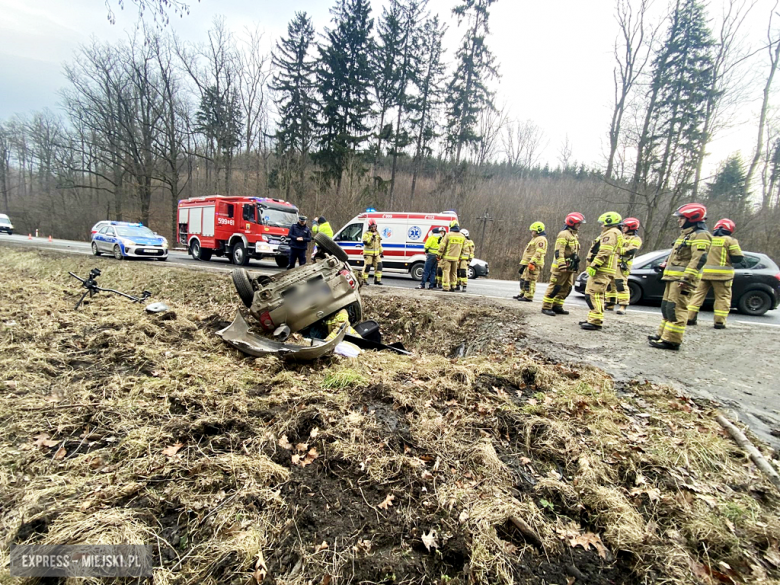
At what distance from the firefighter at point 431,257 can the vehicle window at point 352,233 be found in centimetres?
327

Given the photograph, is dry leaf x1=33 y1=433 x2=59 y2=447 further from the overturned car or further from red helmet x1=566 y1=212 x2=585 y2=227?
red helmet x1=566 y1=212 x2=585 y2=227

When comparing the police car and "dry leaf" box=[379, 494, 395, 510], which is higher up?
the police car

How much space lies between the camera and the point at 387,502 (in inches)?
80.7

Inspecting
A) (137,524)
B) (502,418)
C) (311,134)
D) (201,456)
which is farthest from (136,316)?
(311,134)

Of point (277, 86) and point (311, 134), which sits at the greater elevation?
point (277, 86)

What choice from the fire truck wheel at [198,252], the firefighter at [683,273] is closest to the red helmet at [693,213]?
the firefighter at [683,273]

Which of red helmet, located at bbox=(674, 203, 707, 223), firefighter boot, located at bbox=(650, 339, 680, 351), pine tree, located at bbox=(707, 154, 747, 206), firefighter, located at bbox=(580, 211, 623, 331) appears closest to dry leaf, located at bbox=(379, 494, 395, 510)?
firefighter boot, located at bbox=(650, 339, 680, 351)

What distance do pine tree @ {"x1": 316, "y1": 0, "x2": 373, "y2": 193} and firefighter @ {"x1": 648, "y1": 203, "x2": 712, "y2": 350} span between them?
20.8m

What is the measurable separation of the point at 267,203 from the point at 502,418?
12300 mm

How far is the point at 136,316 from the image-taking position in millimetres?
5320

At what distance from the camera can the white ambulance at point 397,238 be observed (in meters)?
12.1

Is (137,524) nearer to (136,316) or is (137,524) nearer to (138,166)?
(136,316)

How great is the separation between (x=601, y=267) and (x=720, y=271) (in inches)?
94.1

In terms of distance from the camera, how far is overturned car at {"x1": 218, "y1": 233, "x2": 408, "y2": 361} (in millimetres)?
4555
